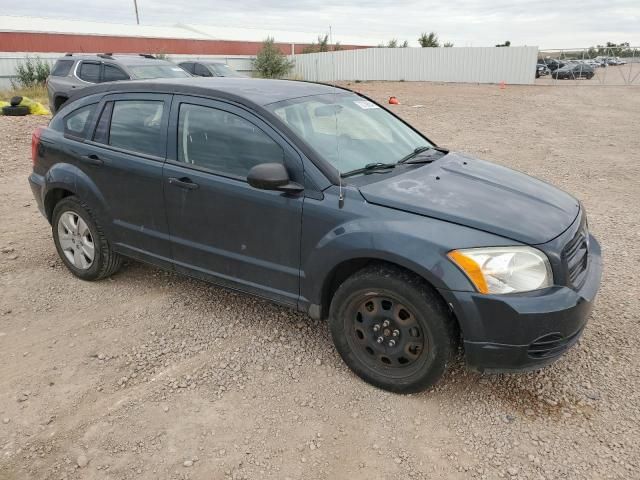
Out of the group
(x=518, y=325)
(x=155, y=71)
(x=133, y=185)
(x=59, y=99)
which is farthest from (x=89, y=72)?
(x=518, y=325)

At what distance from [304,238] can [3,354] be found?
218 cm

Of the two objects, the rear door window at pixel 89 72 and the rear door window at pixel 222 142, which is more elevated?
the rear door window at pixel 89 72

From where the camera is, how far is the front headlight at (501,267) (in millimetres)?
2605

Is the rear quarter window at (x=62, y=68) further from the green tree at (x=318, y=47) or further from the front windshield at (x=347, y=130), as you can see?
the green tree at (x=318, y=47)

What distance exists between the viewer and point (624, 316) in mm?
3785

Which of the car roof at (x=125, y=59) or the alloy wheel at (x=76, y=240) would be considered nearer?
the alloy wheel at (x=76, y=240)

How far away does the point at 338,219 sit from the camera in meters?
2.96

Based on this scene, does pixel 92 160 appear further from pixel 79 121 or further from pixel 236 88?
pixel 236 88

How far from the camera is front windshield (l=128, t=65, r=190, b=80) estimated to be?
430 inches

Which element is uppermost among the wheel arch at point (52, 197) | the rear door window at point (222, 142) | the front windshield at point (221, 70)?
the front windshield at point (221, 70)

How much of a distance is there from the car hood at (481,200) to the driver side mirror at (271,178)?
448mm

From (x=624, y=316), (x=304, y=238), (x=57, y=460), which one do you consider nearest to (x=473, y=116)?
(x=624, y=316)

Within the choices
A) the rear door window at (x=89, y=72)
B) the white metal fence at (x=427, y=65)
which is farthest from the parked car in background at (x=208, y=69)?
the white metal fence at (x=427, y=65)

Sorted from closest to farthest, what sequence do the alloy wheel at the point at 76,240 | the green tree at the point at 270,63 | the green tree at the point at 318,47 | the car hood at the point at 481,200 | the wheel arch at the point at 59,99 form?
the car hood at the point at 481,200 → the alloy wheel at the point at 76,240 → the wheel arch at the point at 59,99 → the green tree at the point at 270,63 → the green tree at the point at 318,47
